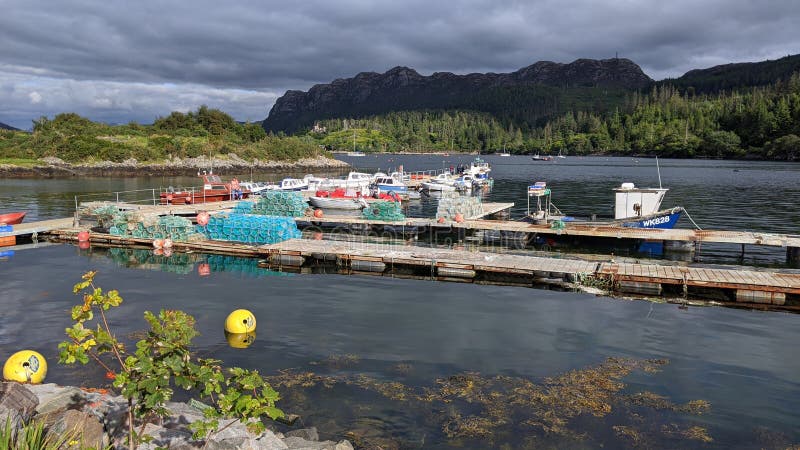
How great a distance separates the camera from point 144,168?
338 ft

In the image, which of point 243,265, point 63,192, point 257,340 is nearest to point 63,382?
point 257,340

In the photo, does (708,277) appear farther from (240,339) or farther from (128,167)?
(128,167)

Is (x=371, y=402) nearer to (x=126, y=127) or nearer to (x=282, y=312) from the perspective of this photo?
(x=282, y=312)

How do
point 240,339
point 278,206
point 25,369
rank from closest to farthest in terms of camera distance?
point 25,369 → point 240,339 → point 278,206

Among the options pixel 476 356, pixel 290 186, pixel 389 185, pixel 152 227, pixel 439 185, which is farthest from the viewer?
pixel 439 185

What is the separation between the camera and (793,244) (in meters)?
29.4

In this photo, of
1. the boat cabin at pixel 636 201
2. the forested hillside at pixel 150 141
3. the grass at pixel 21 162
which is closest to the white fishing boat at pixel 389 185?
the boat cabin at pixel 636 201

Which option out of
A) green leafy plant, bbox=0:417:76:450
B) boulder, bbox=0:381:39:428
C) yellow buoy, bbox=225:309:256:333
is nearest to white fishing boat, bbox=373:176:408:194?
yellow buoy, bbox=225:309:256:333

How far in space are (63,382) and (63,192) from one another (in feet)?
206

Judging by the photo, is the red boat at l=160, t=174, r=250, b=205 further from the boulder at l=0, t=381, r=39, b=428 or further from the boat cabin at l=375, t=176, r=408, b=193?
the boulder at l=0, t=381, r=39, b=428

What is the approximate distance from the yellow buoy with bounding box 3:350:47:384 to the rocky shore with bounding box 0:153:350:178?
90871 millimetres

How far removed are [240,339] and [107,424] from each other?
27.0 ft

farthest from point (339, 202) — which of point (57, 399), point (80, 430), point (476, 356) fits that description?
point (80, 430)

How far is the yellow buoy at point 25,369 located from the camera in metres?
13.6
